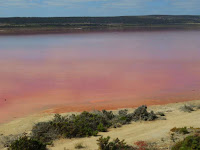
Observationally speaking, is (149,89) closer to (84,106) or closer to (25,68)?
(84,106)

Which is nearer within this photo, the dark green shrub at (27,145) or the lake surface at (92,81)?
the dark green shrub at (27,145)

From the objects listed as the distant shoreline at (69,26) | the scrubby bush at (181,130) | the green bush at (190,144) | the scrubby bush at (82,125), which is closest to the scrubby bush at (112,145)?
the green bush at (190,144)

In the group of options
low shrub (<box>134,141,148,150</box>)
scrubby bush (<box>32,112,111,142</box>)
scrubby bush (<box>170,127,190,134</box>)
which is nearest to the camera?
low shrub (<box>134,141,148,150</box>)

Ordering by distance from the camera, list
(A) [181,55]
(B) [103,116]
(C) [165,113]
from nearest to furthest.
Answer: (B) [103,116] → (C) [165,113] → (A) [181,55]

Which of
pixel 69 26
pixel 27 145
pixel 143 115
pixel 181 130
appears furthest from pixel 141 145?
pixel 69 26

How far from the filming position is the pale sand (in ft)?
23.6

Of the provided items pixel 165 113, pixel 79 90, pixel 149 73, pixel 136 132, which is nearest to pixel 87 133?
pixel 136 132

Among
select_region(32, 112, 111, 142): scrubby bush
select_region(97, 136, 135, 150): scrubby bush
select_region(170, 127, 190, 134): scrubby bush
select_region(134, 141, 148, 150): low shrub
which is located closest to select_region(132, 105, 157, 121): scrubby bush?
select_region(32, 112, 111, 142): scrubby bush

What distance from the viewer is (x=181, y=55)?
2339cm

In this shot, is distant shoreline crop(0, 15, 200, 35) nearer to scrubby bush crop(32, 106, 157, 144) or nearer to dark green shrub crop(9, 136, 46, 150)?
scrubby bush crop(32, 106, 157, 144)

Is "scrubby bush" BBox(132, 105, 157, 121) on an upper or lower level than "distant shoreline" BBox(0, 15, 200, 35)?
lower

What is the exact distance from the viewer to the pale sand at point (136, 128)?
23.6 feet

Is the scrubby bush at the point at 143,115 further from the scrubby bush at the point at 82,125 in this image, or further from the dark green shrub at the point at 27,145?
the dark green shrub at the point at 27,145

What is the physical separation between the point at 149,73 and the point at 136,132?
9232 millimetres
